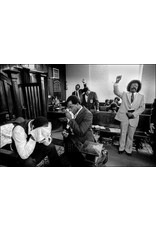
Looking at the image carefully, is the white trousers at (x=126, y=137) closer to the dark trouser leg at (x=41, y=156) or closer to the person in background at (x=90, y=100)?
the person in background at (x=90, y=100)

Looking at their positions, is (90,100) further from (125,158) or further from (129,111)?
(125,158)

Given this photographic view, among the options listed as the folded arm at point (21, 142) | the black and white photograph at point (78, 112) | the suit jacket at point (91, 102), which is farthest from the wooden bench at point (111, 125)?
the folded arm at point (21, 142)

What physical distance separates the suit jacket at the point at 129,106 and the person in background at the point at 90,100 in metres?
0.26

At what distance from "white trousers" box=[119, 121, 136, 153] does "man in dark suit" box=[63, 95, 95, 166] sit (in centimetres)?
42

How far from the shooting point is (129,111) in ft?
3.47

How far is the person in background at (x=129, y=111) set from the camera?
0.97 metres

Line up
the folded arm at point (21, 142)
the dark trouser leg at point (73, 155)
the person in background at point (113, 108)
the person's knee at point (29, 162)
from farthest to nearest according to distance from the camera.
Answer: the person in background at point (113, 108) → the dark trouser leg at point (73, 155) → the person's knee at point (29, 162) → the folded arm at point (21, 142)

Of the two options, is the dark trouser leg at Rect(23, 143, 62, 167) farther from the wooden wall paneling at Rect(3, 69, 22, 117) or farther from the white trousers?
the white trousers

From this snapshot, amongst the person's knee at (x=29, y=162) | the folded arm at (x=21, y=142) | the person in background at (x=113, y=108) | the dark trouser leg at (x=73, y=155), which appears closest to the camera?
the folded arm at (x=21, y=142)

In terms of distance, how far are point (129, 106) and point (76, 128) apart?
73cm

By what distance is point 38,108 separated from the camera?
3.22ft

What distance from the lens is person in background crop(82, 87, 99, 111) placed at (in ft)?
3.32
